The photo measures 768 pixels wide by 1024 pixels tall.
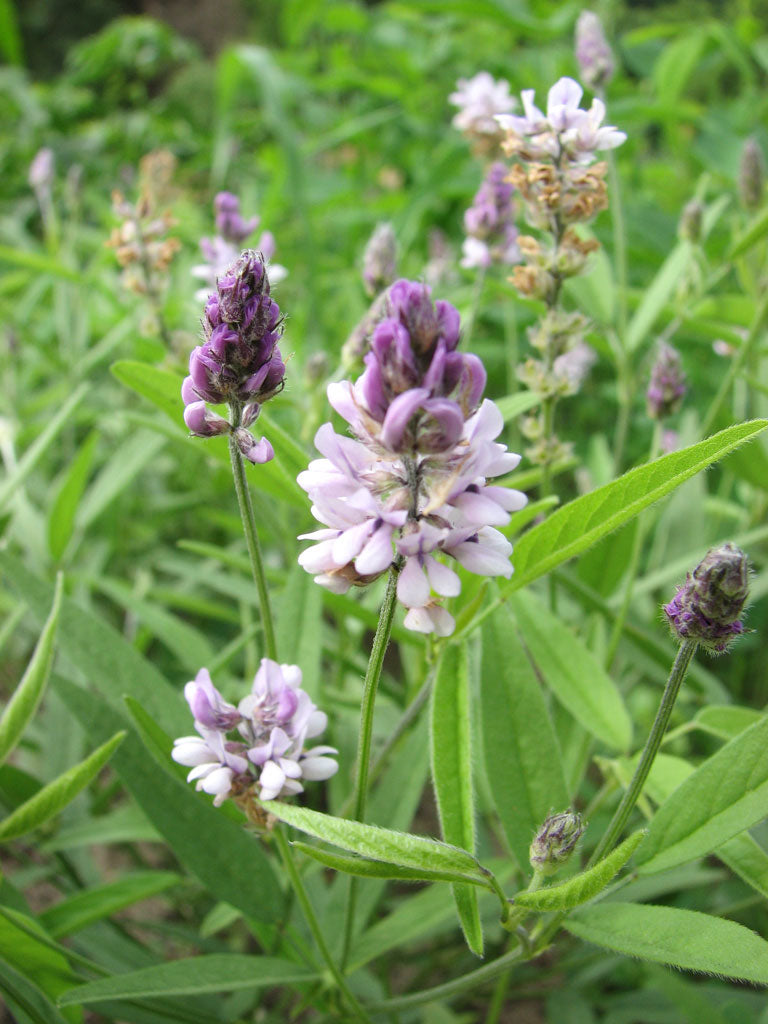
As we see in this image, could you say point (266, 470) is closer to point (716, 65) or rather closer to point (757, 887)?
point (757, 887)

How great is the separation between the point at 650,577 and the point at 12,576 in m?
1.18

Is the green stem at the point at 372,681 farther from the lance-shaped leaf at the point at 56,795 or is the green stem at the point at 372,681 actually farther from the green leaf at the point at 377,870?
the lance-shaped leaf at the point at 56,795

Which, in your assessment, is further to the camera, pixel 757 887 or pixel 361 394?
pixel 757 887

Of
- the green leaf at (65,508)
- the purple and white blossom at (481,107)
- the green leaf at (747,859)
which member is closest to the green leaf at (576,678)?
the green leaf at (747,859)

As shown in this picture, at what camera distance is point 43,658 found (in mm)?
1129

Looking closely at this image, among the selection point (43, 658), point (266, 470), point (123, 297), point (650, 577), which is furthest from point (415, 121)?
point (43, 658)

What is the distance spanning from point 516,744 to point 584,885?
0.33m

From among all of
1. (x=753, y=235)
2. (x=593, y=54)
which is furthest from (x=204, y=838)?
(x=593, y=54)

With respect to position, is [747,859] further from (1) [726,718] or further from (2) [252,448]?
(2) [252,448]

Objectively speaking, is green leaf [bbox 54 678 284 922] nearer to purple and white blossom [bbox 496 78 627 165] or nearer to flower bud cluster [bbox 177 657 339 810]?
flower bud cluster [bbox 177 657 339 810]

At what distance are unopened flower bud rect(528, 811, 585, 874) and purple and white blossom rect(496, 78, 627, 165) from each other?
0.85m

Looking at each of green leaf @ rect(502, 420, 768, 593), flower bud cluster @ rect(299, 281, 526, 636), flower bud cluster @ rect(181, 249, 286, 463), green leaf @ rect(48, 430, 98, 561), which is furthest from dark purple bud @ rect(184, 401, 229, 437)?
green leaf @ rect(48, 430, 98, 561)

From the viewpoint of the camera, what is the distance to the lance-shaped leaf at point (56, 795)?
1064 mm

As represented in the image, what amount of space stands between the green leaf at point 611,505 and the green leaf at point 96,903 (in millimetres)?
743
